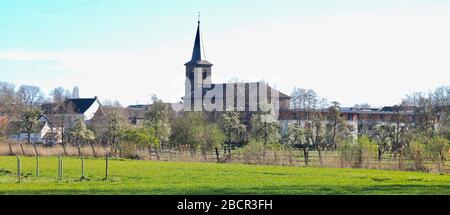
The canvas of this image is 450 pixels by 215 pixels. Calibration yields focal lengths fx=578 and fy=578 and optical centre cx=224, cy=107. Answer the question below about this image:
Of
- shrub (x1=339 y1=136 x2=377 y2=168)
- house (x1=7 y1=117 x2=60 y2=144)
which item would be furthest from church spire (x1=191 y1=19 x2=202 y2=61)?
shrub (x1=339 y1=136 x2=377 y2=168)

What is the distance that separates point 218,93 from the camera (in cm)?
9225

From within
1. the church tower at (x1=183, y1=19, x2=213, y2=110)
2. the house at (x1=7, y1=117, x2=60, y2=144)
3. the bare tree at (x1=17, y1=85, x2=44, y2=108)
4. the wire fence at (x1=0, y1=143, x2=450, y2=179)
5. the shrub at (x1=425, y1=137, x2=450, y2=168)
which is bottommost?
the wire fence at (x1=0, y1=143, x2=450, y2=179)

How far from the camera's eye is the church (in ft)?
250

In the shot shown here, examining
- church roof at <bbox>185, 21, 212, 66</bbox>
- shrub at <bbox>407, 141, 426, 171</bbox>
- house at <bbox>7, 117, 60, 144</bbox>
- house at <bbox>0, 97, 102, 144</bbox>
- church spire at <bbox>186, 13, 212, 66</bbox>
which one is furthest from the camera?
church roof at <bbox>185, 21, 212, 66</bbox>

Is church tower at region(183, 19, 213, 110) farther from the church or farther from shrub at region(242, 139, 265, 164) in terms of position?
shrub at region(242, 139, 265, 164)

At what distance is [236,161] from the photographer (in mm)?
38750

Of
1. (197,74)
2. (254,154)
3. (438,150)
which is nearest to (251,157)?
(254,154)

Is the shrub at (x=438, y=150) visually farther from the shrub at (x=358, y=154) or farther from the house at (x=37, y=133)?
the house at (x=37, y=133)

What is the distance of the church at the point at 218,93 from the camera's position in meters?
76.1

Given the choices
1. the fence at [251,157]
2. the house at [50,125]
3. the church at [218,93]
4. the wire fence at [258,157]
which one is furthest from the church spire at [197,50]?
the wire fence at [258,157]

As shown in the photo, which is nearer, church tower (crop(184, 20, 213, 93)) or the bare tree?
the bare tree
